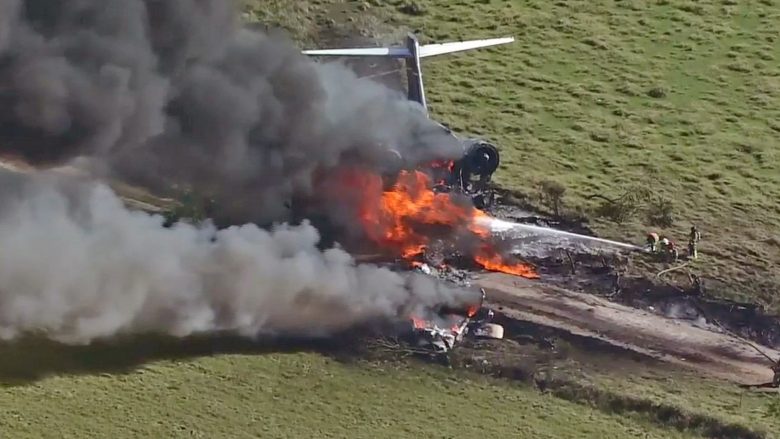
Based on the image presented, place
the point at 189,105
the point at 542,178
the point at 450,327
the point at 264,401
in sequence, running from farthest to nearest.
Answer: the point at 542,178 < the point at 450,327 < the point at 189,105 < the point at 264,401

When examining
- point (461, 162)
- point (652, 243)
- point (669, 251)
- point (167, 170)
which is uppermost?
point (167, 170)

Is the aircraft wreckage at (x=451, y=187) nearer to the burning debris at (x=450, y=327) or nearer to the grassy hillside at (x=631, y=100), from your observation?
the burning debris at (x=450, y=327)

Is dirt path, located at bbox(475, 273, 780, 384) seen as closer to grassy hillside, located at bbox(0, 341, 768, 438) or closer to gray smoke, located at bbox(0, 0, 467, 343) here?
grassy hillside, located at bbox(0, 341, 768, 438)

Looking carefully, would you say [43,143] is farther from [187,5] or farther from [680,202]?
[680,202]

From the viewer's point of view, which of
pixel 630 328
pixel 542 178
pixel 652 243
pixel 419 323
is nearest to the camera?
pixel 419 323

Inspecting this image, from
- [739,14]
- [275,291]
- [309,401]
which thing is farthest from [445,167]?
[739,14]

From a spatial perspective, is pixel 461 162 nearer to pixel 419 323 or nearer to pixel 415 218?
pixel 415 218

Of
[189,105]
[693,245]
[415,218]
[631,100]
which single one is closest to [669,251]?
[693,245]

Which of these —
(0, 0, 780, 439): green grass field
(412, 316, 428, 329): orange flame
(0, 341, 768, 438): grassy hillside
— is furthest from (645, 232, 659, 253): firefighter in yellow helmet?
(412, 316, 428, 329): orange flame
